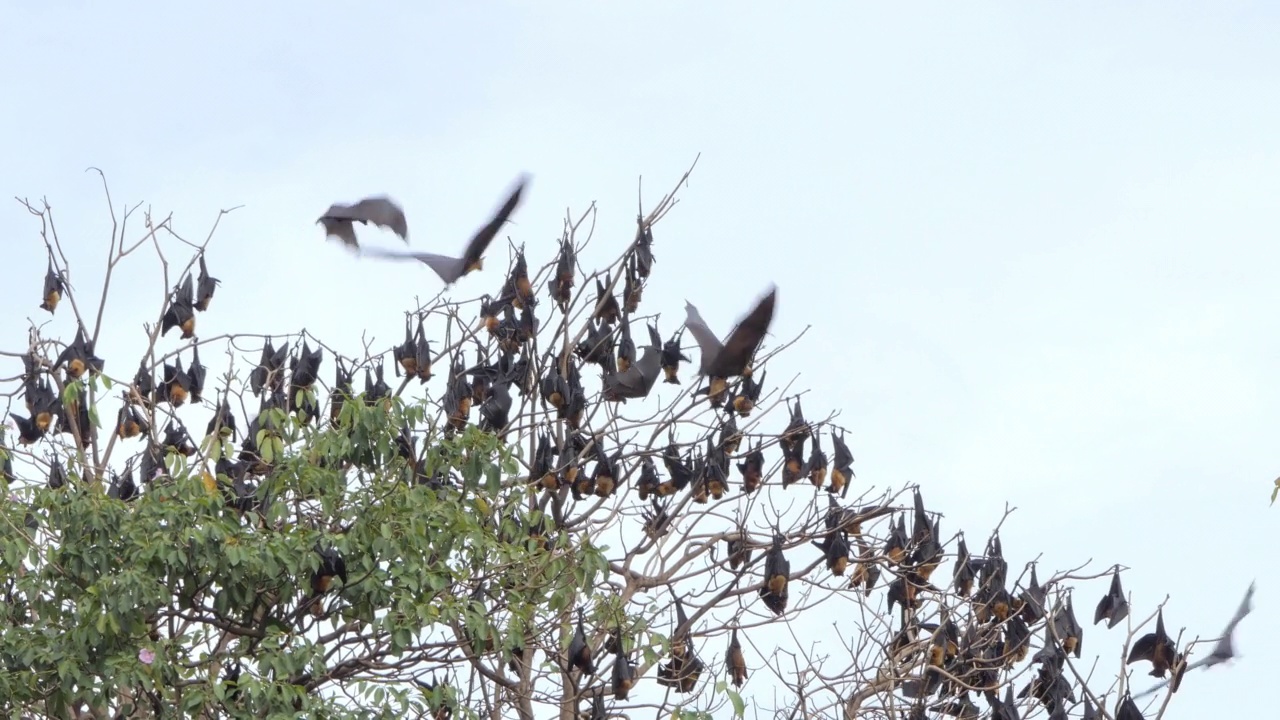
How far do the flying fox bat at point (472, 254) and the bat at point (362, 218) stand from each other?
0.47 meters

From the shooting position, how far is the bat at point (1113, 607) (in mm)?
11164

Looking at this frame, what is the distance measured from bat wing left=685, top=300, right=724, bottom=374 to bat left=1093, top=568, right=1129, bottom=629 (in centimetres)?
350

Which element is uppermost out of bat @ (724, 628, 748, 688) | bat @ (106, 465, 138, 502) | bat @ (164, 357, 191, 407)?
bat @ (164, 357, 191, 407)

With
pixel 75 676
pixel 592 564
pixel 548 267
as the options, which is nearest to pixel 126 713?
pixel 75 676

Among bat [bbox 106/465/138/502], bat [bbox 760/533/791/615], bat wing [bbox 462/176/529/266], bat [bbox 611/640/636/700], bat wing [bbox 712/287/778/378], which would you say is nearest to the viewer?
bat [bbox 611/640/636/700]

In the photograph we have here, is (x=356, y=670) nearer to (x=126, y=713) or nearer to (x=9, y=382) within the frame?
(x=126, y=713)

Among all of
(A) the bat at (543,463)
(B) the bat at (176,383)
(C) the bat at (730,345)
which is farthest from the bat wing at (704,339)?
(B) the bat at (176,383)

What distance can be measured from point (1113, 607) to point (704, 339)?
368 centimetres

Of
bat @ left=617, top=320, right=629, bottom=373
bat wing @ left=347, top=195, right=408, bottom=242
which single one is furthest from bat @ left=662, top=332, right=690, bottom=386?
bat wing @ left=347, top=195, right=408, bottom=242

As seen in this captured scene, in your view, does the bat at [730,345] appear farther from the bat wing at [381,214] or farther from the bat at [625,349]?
the bat wing at [381,214]

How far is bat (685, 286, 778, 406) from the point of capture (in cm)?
952

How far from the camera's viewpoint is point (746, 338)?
962cm

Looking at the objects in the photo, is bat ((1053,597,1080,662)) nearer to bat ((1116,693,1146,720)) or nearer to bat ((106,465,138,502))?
bat ((1116,693,1146,720))

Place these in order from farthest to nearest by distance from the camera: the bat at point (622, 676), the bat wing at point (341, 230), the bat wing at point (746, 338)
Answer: the bat wing at point (341, 230) < the bat wing at point (746, 338) < the bat at point (622, 676)
